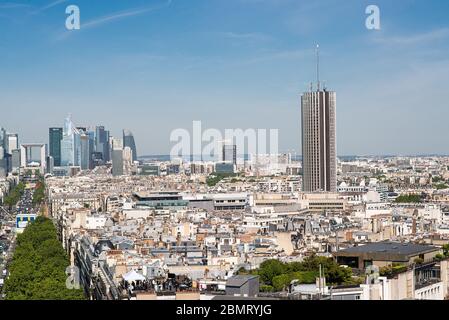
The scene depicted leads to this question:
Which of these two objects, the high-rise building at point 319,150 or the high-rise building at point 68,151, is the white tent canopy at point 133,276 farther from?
the high-rise building at point 319,150

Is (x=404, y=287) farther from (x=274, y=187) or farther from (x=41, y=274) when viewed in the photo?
(x=274, y=187)

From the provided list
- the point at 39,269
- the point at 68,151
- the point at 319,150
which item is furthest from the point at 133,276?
the point at 319,150

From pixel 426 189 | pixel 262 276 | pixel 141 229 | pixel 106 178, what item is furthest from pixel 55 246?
pixel 426 189

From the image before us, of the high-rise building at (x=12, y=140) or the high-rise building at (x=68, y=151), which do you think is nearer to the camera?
the high-rise building at (x=12, y=140)

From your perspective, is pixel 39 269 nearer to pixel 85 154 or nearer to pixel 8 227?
pixel 85 154

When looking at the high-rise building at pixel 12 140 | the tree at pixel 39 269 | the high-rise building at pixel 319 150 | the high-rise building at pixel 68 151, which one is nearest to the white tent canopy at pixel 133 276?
the tree at pixel 39 269
